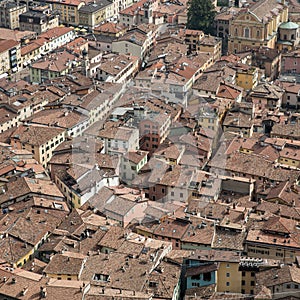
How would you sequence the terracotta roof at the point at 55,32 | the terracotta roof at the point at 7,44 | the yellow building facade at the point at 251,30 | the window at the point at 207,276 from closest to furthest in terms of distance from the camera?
the window at the point at 207,276 < the terracotta roof at the point at 7,44 < the yellow building facade at the point at 251,30 < the terracotta roof at the point at 55,32

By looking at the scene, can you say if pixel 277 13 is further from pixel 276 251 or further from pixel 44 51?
pixel 276 251

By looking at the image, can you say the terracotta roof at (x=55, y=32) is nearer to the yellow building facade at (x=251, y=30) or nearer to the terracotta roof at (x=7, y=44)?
the terracotta roof at (x=7, y=44)

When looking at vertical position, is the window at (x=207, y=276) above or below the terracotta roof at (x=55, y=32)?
below

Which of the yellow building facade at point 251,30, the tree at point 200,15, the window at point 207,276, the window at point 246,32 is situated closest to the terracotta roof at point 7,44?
the tree at point 200,15

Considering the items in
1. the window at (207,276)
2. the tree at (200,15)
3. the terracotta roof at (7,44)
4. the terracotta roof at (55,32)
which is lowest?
the window at (207,276)

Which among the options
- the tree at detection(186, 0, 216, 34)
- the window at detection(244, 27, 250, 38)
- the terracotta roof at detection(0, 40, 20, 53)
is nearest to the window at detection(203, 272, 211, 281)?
the terracotta roof at detection(0, 40, 20, 53)

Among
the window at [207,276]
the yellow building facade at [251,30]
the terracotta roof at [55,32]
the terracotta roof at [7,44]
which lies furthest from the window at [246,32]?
the window at [207,276]

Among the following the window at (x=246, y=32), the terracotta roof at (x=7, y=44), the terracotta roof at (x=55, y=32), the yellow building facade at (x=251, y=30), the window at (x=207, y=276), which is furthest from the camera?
the terracotta roof at (x=55, y=32)

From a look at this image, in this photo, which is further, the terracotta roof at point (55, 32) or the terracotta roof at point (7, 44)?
the terracotta roof at point (55, 32)

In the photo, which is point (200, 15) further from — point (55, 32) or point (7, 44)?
point (7, 44)

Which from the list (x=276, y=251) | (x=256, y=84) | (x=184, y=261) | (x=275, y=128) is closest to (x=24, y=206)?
(x=184, y=261)
